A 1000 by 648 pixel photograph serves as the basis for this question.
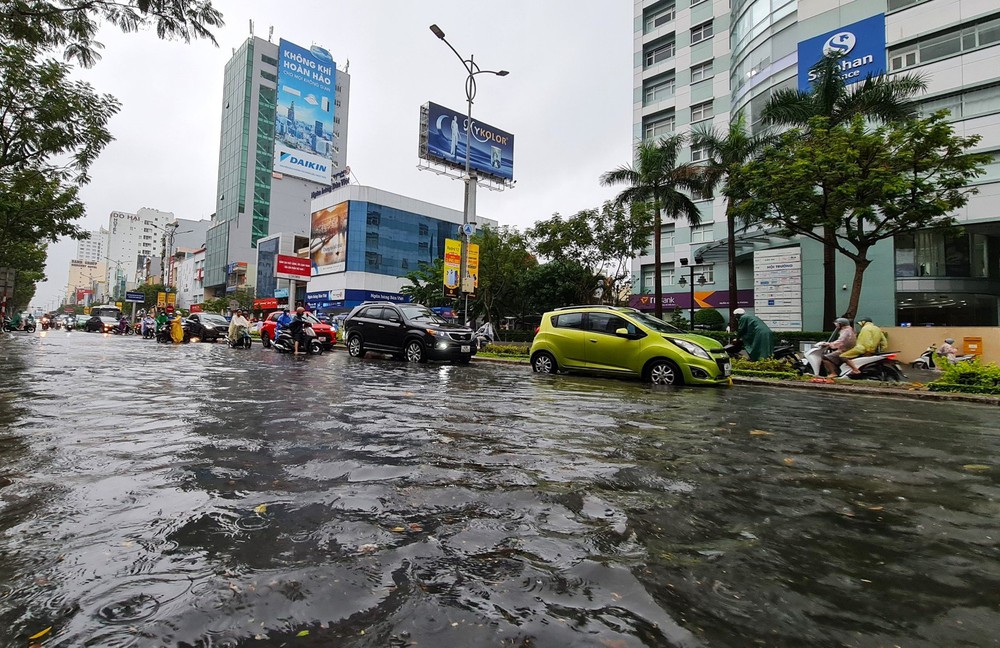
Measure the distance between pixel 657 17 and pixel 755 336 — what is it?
39947mm

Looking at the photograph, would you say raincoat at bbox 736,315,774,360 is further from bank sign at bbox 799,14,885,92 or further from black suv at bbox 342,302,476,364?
bank sign at bbox 799,14,885,92

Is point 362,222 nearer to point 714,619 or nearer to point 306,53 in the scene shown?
point 306,53

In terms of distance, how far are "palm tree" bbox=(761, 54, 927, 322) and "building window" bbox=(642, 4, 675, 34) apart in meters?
26.0

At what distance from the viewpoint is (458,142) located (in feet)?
154

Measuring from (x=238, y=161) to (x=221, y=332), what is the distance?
73.5 m

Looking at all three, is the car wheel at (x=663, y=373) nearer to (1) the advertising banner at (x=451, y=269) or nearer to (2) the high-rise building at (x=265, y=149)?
(1) the advertising banner at (x=451, y=269)

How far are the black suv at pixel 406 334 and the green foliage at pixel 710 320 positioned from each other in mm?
22027

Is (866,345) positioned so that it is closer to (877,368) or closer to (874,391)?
(877,368)

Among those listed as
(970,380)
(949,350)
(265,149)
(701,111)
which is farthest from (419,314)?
(265,149)

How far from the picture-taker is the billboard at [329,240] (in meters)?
62.4

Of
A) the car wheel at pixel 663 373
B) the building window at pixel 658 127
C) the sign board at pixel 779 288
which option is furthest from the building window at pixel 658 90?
the car wheel at pixel 663 373

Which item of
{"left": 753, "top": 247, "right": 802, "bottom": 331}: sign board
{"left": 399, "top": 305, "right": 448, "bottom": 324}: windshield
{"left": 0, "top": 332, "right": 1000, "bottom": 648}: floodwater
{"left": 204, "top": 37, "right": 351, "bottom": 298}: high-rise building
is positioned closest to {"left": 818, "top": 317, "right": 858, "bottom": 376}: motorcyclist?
{"left": 0, "top": 332, "right": 1000, "bottom": 648}: floodwater

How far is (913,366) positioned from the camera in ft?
61.7

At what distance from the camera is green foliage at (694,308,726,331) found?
32.5 m
